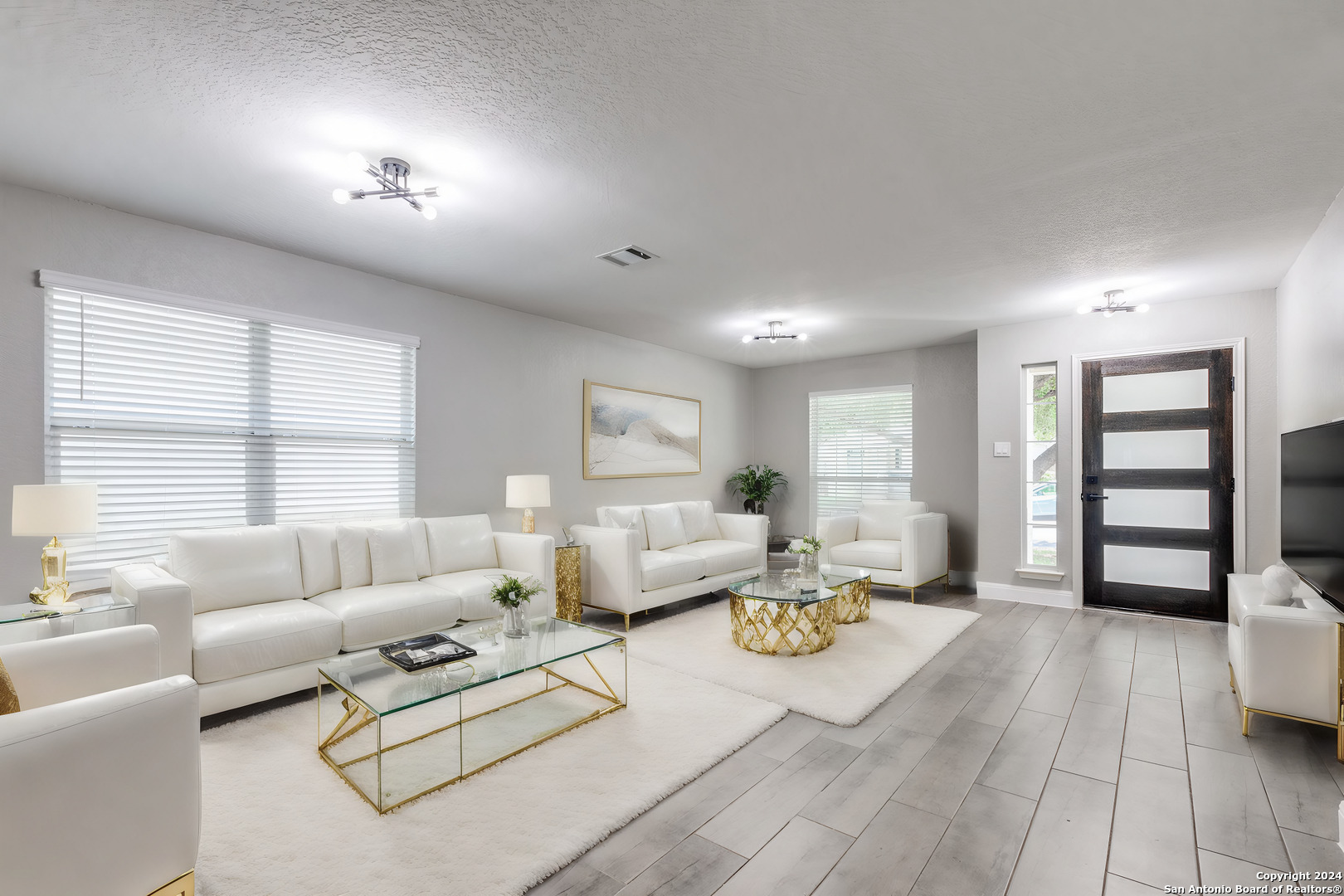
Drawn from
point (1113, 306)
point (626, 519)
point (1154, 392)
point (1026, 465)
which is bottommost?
point (626, 519)

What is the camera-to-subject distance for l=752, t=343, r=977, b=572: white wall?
20.9 ft

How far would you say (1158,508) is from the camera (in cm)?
484

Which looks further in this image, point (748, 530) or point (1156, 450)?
point (748, 530)

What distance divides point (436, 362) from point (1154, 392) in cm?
566

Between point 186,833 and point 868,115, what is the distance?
3.09m

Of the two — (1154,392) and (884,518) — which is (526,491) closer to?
(884,518)

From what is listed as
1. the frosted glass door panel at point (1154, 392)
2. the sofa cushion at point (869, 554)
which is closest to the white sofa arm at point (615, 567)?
the sofa cushion at point (869, 554)

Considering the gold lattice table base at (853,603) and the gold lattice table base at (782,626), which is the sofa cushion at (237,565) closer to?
the gold lattice table base at (782,626)

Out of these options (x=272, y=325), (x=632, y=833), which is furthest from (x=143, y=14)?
(x=632, y=833)

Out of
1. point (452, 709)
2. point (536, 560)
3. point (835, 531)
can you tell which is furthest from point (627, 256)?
point (835, 531)

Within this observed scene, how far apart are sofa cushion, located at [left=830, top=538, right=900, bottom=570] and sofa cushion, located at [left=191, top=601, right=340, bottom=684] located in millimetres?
4329

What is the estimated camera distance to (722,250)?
3.73 metres

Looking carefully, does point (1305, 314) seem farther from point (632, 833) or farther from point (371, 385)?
point (371, 385)

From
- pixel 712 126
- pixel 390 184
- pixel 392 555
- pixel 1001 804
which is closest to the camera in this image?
pixel 1001 804
